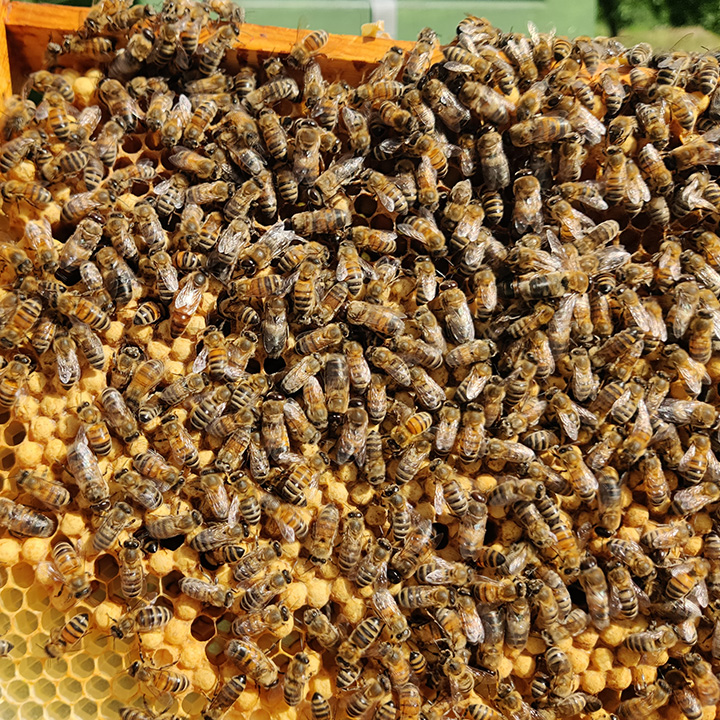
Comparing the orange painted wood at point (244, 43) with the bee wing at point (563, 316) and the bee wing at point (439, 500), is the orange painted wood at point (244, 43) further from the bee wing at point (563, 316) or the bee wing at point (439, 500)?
the bee wing at point (439, 500)

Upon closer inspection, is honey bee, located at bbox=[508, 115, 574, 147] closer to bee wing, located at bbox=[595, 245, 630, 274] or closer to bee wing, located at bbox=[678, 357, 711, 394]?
bee wing, located at bbox=[595, 245, 630, 274]

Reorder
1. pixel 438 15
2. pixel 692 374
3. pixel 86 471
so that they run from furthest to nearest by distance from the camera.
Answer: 1. pixel 438 15
2. pixel 692 374
3. pixel 86 471

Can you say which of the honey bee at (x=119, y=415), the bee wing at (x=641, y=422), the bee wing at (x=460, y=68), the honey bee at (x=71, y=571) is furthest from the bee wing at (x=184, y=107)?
the bee wing at (x=641, y=422)

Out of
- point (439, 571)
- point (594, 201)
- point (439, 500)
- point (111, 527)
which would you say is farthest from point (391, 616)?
point (594, 201)

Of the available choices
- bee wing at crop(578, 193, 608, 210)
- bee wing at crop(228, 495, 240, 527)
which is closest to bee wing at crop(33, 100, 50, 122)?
bee wing at crop(228, 495, 240, 527)

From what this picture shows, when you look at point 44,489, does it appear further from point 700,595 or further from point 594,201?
point 700,595

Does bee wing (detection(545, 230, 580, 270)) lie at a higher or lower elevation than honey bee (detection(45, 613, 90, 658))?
higher

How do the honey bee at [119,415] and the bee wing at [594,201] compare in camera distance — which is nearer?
the honey bee at [119,415]
